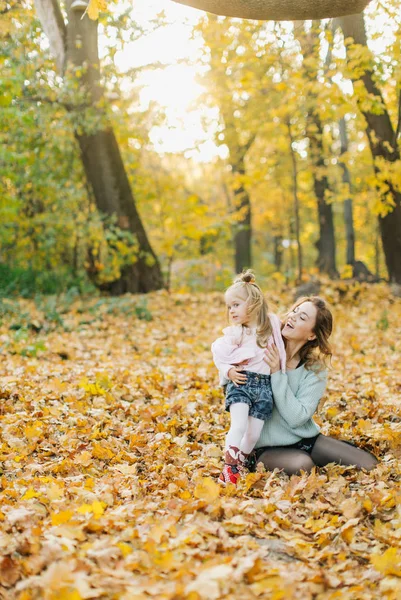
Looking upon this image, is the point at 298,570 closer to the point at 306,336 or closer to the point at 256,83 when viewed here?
the point at 306,336

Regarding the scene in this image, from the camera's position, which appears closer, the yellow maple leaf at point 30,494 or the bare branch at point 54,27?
→ the yellow maple leaf at point 30,494

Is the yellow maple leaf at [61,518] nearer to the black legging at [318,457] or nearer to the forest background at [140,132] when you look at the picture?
the black legging at [318,457]

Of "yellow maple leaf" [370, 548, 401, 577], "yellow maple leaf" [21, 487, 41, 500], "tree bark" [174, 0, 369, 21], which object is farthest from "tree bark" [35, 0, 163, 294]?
"yellow maple leaf" [370, 548, 401, 577]

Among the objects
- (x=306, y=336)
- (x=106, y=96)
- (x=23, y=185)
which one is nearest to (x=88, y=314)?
(x=23, y=185)

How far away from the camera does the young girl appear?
3.69 metres

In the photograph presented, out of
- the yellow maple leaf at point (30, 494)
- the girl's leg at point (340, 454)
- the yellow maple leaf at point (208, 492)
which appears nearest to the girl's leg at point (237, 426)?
the yellow maple leaf at point (208, 492)

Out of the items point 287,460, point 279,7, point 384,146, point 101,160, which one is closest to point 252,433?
point 287,460

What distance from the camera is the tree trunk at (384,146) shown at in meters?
9.32

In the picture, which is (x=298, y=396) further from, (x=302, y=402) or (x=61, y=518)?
(x=61, y=518)

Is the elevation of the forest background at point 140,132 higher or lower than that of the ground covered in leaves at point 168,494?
higher

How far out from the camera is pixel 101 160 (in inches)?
443

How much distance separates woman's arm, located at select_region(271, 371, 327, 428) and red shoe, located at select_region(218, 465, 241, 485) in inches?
18.5

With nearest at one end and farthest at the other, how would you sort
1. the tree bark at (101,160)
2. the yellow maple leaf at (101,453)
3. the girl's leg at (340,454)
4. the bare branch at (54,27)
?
the girl's leg at (340,454) < the yellow maple leaf at (101,453) < the tree bark at (101,160) < the bare branch at (54,27)

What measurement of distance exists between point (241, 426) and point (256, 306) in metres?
0.72
